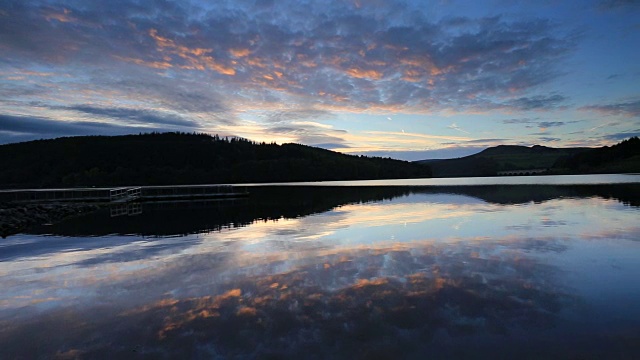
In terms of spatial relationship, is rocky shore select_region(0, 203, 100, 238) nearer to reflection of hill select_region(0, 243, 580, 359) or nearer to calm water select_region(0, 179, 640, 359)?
calm water select_region(0, 179, 640, 359)

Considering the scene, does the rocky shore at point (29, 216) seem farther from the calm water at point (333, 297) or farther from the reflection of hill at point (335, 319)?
the reflection of hill at point (335, 319)

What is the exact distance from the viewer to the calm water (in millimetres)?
7574

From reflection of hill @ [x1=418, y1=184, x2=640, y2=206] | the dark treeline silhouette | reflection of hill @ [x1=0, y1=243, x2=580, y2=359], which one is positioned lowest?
reflection of hill @ [x1=418, y1=184, x2=640, y2=206]

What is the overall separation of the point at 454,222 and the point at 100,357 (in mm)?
23768

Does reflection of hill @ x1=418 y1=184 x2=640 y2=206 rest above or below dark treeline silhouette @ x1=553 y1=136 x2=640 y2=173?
below

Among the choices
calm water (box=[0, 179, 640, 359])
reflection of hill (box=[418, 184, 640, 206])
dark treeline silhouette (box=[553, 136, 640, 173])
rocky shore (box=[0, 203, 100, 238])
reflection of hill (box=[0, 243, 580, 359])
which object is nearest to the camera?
reflection of hill (box=[0, 243, 580, 359])

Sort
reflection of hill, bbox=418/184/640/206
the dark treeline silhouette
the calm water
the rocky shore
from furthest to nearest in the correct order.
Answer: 1. the dark treeline silhouette
2. reflection of hill, bbox=418/184/640/206
3. the rocky shore
4. the calm water

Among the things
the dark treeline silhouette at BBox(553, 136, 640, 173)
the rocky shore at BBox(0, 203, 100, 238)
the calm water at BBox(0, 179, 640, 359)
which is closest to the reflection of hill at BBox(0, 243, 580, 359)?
the calm water at BBox(0, 179, 640, 359)

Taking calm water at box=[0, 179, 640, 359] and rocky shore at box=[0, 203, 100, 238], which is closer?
calm water at box=[0, 179, 640, 359]

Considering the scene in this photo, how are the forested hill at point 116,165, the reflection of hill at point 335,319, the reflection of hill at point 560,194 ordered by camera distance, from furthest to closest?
the forested hill at point 116,165
the reflection of hill at point 560,194
the reflection of hill at point 335,319

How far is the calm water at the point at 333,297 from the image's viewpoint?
7574 mm

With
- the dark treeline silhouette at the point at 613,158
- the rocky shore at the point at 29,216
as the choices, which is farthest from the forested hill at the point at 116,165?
the dark treeline silhouette at the point at 613,158

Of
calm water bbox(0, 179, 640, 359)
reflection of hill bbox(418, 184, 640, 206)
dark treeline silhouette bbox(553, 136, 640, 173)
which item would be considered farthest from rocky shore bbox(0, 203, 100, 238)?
dark treeline silhouette bbox(553, 136, 640, 173)

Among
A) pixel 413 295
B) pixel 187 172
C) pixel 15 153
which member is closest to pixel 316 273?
pixel 413 295
